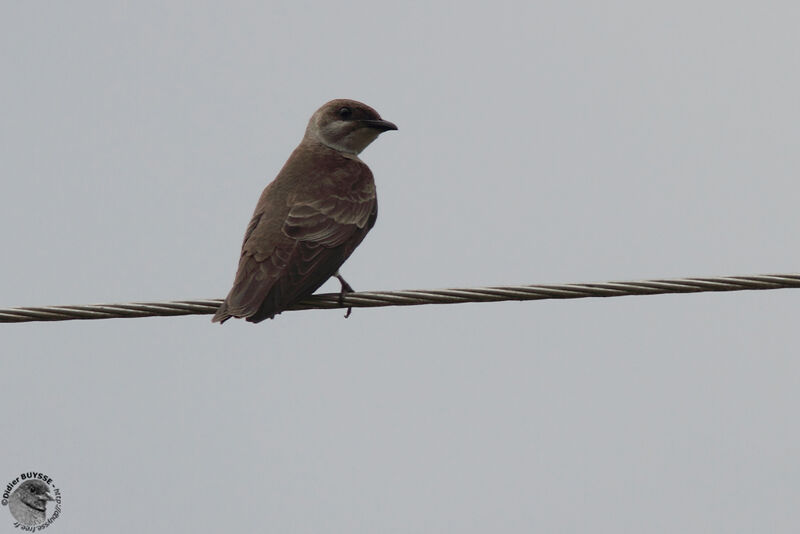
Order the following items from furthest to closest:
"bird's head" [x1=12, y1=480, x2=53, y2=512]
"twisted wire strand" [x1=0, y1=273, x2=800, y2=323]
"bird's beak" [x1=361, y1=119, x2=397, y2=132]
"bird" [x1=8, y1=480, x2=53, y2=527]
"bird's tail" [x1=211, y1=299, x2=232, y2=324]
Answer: "bird's head" [x1=12, y1=480, x2=53, y2=512] → "bird" [x1=8, y1=480, x2=53, y2=527] → "bird's beak" [x1=361, y1=119, x2=397, y2=132] → "bird's tail" [x1=211, y1=299, x2=232, y2=324] → "twisted wire strand" [x1=0, y1=273, x2=800, y2=323]

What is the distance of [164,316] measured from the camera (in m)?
7.12

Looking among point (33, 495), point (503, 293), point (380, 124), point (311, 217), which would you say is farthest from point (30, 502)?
point (503, 293)

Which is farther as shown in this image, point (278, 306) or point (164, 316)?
point (278, 306)

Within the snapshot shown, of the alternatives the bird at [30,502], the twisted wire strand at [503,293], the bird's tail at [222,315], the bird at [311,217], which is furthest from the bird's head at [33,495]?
the twisted wire strand at [503,293]

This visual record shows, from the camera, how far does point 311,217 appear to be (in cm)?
934

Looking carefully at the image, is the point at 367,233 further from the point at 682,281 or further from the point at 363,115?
the point at 682,281

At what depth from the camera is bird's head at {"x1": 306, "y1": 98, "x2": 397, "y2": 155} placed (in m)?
10.9

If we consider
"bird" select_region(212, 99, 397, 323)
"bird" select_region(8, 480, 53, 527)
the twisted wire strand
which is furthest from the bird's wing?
"bird" select_region(8, 480, 53, 527)

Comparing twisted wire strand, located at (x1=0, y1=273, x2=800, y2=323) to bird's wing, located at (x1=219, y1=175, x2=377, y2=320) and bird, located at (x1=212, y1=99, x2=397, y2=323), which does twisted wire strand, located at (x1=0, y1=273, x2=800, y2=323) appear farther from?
bird's wing, located at (x1=219, y1=175, x2=377, y2=320)

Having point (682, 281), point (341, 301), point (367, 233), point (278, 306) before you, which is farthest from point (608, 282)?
point (367, 233)

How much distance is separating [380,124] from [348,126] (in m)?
0.28

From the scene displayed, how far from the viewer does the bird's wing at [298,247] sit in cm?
846

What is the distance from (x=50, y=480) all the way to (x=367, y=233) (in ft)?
13.9

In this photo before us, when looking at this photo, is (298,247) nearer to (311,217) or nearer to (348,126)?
(311,217)
